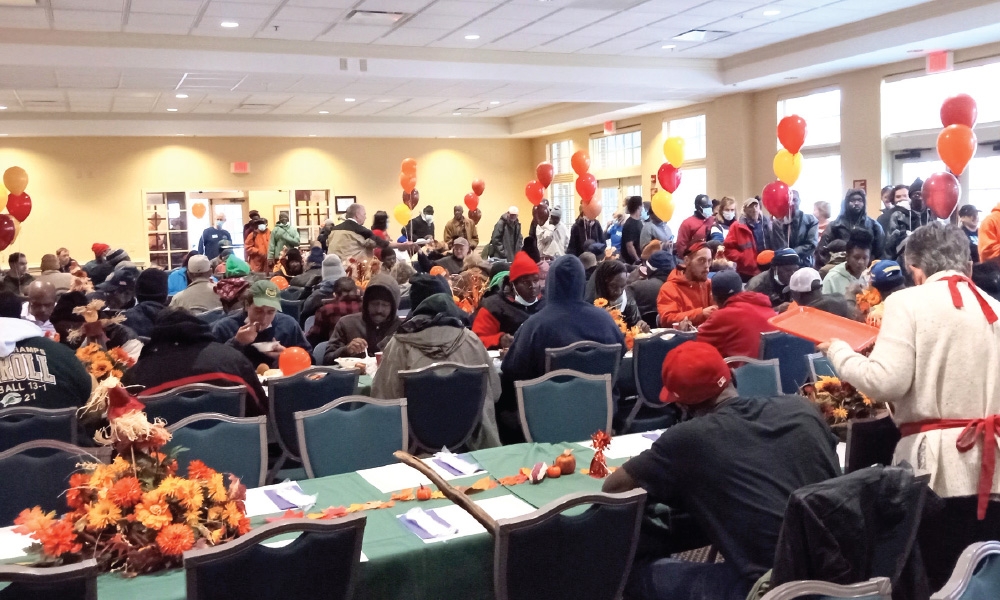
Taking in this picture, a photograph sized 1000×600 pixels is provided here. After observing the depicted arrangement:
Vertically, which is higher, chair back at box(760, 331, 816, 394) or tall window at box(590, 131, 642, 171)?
tall window at box(590, 131, 642, 171)

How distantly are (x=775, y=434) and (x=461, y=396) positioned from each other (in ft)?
6.94

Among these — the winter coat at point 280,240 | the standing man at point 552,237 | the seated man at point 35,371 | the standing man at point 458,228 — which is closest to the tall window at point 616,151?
the standing man at point 458,228

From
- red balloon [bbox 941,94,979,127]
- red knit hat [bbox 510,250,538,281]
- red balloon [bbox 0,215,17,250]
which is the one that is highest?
red balloon [bbox 941,94,979,127]

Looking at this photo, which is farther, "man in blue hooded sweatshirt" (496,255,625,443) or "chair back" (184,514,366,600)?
"man in blue hooded sweatshirt" (496,255,625,443)

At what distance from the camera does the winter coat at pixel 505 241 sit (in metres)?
12.6

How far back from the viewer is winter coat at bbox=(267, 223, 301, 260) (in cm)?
1290

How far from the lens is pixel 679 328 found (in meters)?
6.42

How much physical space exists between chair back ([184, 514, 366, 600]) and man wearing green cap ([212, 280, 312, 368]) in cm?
287

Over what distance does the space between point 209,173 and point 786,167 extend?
12.4 metres

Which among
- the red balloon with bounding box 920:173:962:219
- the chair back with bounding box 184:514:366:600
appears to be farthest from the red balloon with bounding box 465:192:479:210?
the chair back with bounding box 184:514:366:600

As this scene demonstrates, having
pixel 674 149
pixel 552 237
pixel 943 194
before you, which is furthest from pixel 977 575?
pixel 674 149

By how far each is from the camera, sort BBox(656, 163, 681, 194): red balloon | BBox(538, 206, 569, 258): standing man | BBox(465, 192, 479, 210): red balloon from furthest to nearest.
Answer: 1. BBox(465, 192, 479, 210): red balloon
2. BBox(656, 163, 681, 194): red balloon
3. BBox(538, 206, 569, 258): standing man

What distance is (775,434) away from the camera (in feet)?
8.04

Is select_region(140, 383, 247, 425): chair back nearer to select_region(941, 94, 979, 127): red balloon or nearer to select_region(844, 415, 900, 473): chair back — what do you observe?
select_region(844, 415, 900, 473): chair back
